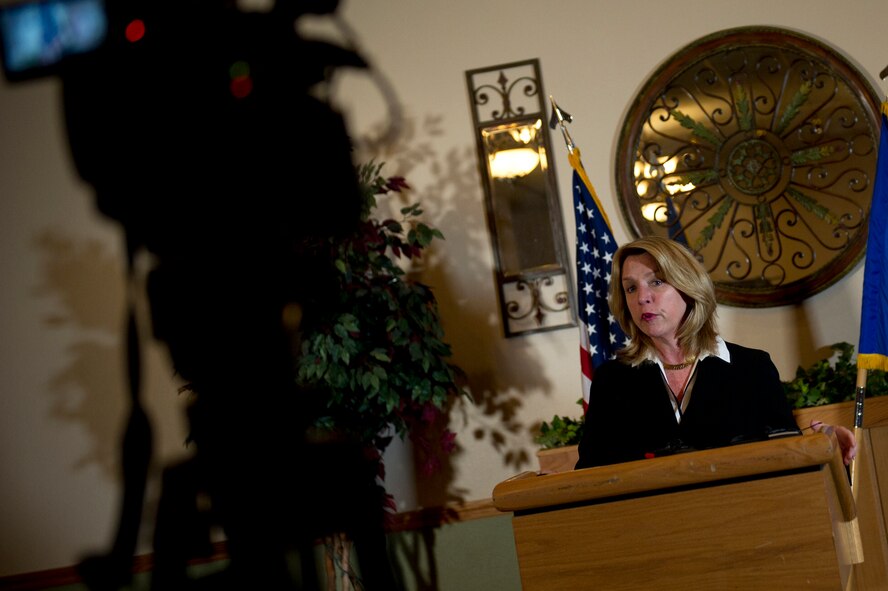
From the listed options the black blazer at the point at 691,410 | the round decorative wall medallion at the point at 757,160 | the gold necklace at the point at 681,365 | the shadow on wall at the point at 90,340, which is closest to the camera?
the black blazer at the point at 691,410

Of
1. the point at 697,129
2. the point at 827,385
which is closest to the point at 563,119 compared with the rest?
the point at 697,129

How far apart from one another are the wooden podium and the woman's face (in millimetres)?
1101

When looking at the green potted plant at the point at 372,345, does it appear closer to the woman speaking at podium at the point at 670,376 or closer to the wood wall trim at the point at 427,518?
the wood wall trim at the point at 427,518

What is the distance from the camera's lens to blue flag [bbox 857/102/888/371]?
3.36 m

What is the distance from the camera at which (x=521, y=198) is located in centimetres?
417

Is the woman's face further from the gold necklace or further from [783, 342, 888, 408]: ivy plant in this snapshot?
[783, 342, 888, 408]: ivy plant

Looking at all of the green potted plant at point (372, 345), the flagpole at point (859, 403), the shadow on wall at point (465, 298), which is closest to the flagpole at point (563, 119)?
the shadow on wall at point (465, 298)

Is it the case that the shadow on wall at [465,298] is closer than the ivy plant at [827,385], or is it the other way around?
the ivy plant at [827,385]

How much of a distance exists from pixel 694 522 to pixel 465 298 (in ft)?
9.17

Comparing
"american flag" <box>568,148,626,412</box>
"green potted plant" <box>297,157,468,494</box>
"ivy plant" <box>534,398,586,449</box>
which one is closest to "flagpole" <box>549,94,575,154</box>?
"american flag" <box>568,148,626,412</box>

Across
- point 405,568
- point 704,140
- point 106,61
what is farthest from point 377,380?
point 106,61

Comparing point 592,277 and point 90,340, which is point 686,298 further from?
point 90,340

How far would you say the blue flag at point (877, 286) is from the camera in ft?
11.0

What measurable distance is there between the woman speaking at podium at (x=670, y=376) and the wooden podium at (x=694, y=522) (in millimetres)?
934
